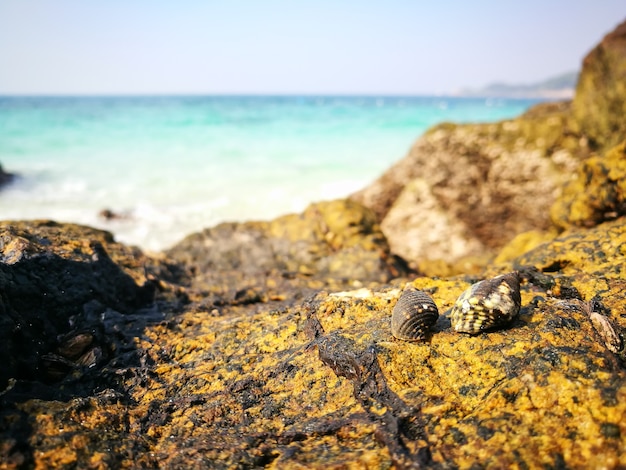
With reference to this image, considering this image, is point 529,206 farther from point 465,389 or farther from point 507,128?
point 465,389

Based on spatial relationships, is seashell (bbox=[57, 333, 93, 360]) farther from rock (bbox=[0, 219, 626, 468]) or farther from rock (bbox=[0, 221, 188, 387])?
rock (bbox=[0, 219, 626, 468])

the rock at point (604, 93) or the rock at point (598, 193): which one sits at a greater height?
the rock at point (604, 93)

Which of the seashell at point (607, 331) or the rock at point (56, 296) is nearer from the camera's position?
the seashell at point (607, 331)

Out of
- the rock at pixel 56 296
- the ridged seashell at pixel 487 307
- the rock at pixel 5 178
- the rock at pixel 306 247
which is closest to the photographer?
the ridged seashell at pixel 487 307

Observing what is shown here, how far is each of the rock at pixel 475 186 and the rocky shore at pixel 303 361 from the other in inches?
114

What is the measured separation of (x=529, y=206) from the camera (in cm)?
769

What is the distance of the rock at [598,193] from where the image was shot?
13.3 ft

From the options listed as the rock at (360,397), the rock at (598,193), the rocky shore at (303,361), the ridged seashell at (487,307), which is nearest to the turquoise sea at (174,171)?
the rocky shore at (303,361)

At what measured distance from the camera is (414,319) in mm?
2428

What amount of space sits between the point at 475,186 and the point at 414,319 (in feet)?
21.4

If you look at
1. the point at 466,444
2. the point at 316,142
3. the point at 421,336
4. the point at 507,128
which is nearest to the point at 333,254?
the point at 421,336

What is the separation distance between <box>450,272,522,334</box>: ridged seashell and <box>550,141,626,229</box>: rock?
2443 mm

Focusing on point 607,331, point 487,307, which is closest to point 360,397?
point 487,307

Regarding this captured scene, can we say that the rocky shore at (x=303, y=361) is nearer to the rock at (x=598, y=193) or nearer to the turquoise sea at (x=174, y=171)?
the rock at (x=598, y=193)
